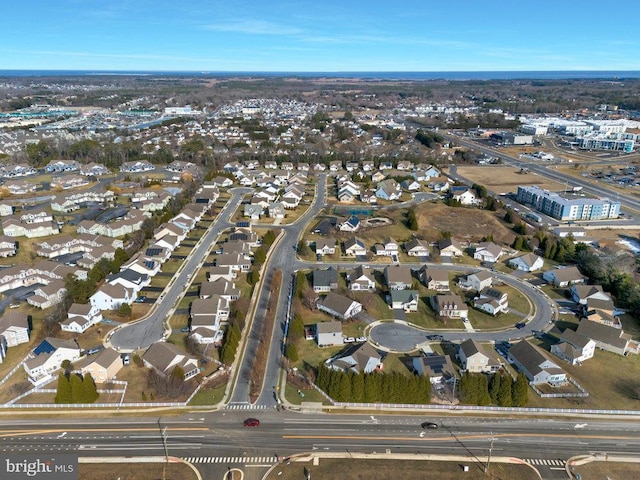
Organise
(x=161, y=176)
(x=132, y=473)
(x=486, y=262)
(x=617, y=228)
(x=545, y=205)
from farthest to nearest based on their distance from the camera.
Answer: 1. (x=161, y=176)
2. (x=545, y=205)
3. (x=617, y=228)
4. (x=486, y=262)
5. (x=132, y=473)

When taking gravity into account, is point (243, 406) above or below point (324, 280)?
below

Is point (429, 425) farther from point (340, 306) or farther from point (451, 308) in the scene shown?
point (340, 306)

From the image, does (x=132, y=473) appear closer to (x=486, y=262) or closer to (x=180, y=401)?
(x=180, y=401)

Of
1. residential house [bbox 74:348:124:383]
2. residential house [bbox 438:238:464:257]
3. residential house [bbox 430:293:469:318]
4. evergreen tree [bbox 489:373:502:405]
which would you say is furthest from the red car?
residential house [bbox 438:238:464:257]

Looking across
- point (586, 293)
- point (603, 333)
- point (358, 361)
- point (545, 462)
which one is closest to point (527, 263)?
point (586, 293)

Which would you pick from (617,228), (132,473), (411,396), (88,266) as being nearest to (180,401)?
(132,473)

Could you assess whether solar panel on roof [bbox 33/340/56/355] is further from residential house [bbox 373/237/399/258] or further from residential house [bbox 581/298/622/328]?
residential house [bbox 581/298/622/328]
